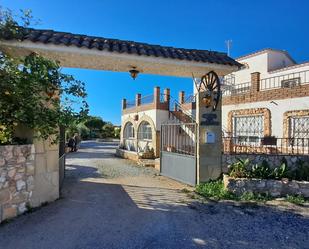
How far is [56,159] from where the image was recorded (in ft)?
22.7

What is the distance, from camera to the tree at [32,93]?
221 inches

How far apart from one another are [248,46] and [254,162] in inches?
715

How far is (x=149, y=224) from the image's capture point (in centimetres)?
530

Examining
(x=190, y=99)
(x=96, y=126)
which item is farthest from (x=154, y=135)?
(x=96, y=126)

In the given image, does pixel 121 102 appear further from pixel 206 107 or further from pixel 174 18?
pixel 206 107

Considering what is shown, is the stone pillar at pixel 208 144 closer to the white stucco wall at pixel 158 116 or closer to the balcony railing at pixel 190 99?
the white stucco wall at pixel 158 116

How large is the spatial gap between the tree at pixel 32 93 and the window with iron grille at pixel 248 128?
10672mm

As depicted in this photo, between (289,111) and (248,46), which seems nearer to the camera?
(289,111)

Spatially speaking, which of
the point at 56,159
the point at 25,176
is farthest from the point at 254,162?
the point at 25,176

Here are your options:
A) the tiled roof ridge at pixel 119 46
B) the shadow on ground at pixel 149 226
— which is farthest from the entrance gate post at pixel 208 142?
the shadow on ground at pixel 149 226

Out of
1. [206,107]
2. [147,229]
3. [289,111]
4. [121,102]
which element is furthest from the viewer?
[121,102]

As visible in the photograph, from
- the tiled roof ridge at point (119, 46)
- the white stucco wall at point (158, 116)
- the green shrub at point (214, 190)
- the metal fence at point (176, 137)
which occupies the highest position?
the tiled roof ridge at point (119, 46)

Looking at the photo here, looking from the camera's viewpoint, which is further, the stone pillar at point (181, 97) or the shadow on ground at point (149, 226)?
the stone pillar at point (181, 97)

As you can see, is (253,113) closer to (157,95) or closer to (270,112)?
(270,112)
